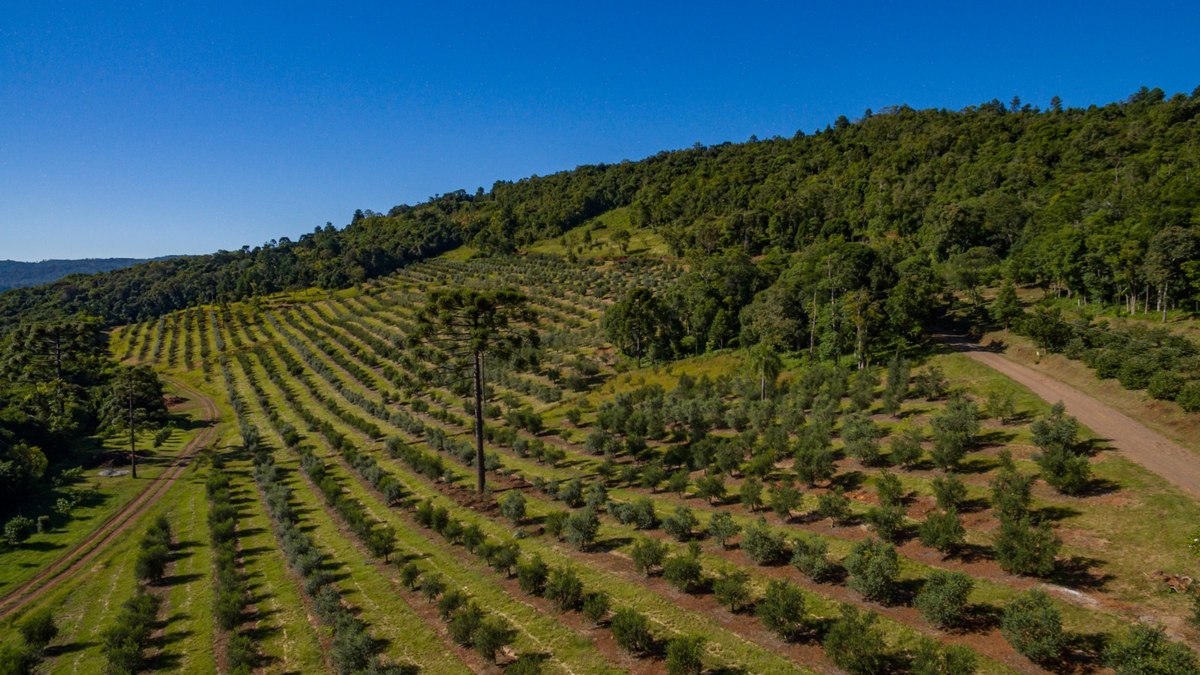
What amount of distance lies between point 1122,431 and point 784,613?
22054 millimetres

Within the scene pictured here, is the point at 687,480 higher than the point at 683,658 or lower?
higher

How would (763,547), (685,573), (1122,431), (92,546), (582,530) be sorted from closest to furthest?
(685,573), (763,547), (582,530), (1122,431), (92,546)

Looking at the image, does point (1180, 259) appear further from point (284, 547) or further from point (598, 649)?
point (284, 547)

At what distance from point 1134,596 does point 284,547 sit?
3329cm

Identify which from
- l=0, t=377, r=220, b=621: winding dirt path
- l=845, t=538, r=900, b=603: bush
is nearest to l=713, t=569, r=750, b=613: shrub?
l=845, t=538, r=900, b=603: bush

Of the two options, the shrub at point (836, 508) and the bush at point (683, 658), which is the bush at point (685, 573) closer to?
the bush at point (683, 658)

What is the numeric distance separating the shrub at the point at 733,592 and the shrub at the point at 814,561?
228 centimetres

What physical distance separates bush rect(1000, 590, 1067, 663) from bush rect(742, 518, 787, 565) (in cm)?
714

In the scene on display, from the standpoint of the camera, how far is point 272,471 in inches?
1566

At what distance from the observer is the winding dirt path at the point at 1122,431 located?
2081 centimetres

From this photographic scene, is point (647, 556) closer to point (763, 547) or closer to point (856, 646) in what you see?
point (763, 547)

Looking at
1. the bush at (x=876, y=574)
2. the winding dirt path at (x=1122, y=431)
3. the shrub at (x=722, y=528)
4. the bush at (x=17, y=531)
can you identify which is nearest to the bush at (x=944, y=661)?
the bush at (x=876, y=574)

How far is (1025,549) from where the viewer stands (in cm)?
1598

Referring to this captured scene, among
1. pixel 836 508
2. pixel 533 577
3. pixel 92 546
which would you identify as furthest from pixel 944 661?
pixel 92 546
